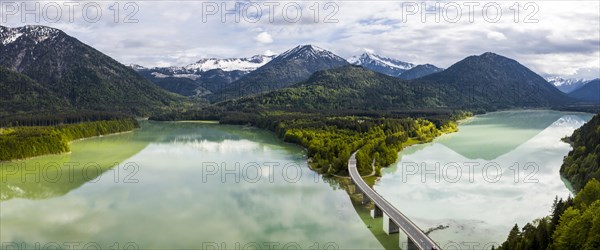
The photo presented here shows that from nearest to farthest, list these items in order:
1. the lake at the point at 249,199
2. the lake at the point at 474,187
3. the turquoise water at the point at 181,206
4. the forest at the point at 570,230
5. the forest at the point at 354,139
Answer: the forest at the point at 570,230 < the turquoise water at the point at 181,206 < the lake at the point at 249,199 < the lake at the point at 474,187 < the forest at the point at 354,139

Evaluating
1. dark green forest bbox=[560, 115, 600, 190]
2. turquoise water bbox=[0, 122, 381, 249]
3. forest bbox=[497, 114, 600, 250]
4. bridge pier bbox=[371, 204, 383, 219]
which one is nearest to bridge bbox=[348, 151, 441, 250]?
bridge pier bbox=[371, 204, 383, 219]

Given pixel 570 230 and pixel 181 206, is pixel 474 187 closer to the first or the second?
pixel 570 230

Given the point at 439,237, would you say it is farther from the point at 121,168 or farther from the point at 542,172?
the point at 121,168

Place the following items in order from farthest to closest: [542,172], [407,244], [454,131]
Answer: [454,131], [542,172], [407,244]

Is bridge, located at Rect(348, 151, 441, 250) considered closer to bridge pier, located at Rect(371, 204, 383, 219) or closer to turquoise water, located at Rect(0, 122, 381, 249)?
bridge pier, located at Rect(371, 204, 383, 219)

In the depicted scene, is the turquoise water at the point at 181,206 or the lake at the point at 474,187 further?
the lake at the point at 474,187

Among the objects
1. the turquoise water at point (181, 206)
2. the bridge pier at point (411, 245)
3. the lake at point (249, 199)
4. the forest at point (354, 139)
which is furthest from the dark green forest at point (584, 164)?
the turquoise water at point (181, 206)

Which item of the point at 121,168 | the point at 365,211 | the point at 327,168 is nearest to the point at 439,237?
the point at 365,211

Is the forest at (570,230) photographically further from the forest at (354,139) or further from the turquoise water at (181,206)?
the forest at (354,139)

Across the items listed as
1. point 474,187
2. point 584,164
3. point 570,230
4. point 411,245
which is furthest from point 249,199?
point 584,164
